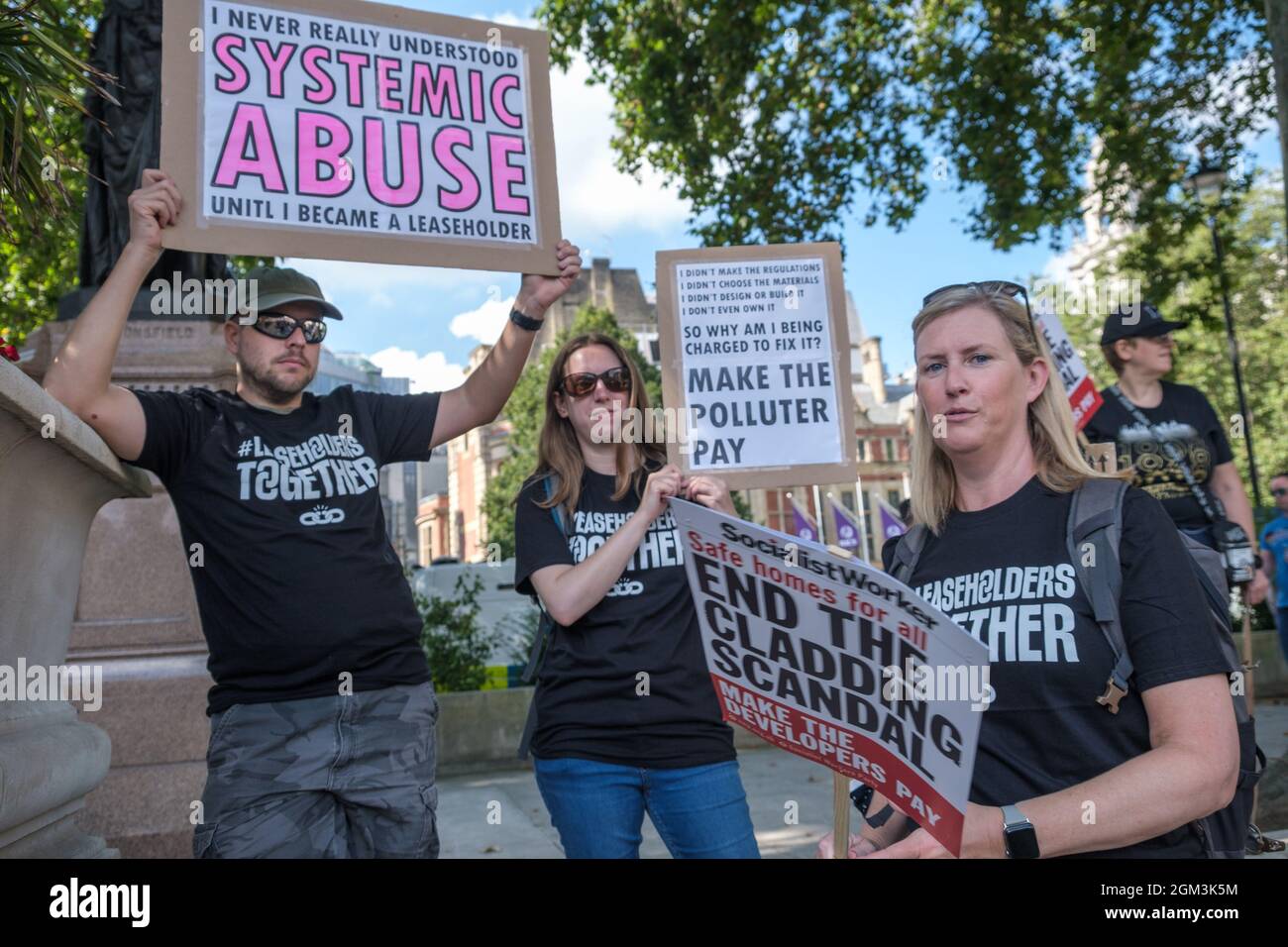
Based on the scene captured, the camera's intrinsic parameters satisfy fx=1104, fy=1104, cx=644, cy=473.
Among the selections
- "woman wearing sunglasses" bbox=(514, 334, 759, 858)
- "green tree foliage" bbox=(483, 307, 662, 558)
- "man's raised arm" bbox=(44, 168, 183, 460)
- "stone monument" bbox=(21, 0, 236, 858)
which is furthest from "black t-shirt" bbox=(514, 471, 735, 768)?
"green tree foliage" bbox=(483, 307, 662, 558)

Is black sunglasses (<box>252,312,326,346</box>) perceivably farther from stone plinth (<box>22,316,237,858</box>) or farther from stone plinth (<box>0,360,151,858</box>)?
stone plinth (<box>22,316,237,858</box>)

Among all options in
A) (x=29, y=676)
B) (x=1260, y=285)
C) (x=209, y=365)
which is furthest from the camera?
(x=1260, y=285)

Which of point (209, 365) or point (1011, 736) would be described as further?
point (209, 365)

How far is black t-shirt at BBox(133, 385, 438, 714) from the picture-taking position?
276 centimetres

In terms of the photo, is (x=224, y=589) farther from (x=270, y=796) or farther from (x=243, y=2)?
(x=243, y=2)

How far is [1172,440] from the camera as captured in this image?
518 cm

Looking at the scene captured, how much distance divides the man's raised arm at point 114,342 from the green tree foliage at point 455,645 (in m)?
7.33

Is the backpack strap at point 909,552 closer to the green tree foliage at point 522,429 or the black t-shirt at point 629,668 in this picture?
the black t-shirt at point 629,668
